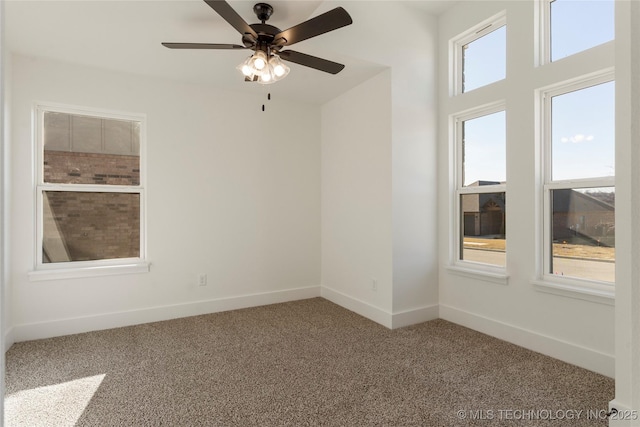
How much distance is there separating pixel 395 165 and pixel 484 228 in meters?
1.08

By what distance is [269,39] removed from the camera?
2.49 metres

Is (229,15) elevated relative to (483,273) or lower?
elevated

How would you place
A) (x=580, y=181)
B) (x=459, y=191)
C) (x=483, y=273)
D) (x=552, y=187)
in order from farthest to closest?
(x=459, y=191), (x=483, y=273), (x=552, y=187), (x=580, y=181)

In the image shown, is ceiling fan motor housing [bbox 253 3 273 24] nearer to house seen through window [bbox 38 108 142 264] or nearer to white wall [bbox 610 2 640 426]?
house seen through window [bbox 38 108 142 264]

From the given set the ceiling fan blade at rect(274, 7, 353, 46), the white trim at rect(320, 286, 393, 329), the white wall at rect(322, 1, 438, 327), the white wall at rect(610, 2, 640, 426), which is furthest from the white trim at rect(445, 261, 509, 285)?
the ceiling fan blade at rect(274, 7, 353, 46)

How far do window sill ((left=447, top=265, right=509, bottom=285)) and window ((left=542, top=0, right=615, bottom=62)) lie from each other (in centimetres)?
189

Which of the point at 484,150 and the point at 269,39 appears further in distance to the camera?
the point at 484,150

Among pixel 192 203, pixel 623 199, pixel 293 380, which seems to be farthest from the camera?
pixel 192 203

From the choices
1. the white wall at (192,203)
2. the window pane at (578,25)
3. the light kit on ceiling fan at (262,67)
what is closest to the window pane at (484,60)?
the window pane at (578,25)

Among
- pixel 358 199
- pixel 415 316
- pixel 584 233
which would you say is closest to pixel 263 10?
pixel 358 199

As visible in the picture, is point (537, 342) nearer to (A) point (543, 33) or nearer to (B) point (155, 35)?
(A) point (543, 33)

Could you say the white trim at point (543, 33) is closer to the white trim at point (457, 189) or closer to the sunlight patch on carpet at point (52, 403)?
the white trim at point (457, 189)

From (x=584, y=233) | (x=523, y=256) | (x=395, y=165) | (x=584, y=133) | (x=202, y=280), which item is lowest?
(x=202, y=280)

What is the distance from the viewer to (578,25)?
2691 millimetres
